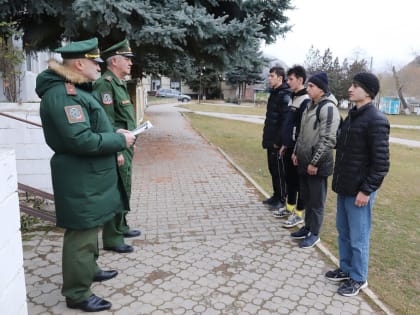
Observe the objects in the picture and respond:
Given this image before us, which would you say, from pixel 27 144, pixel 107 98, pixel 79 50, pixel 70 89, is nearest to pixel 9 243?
pixel 70 89

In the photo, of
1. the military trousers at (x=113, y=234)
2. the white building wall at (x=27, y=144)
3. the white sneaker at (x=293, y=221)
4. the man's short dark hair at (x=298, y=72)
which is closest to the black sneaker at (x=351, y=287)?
the white sneaker at (x=293, y=221)

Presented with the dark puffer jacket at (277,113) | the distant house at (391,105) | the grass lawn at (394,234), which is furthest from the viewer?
the distant house at (391,105)

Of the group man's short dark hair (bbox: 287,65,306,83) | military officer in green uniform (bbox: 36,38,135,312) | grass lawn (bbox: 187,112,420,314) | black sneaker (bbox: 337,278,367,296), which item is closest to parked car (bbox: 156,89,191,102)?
grass lawn (bbox: 187,112,420,314)

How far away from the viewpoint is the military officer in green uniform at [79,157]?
2438 millimetres

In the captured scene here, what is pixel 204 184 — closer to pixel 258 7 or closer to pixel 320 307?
pixel 320 307

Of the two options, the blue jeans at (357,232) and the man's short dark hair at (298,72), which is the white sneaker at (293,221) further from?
the man's short dark hair at (298,72)

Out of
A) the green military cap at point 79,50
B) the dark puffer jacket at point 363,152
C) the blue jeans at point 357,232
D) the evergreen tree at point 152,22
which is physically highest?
the evergreen tree at point 152,22

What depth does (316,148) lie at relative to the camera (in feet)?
12.4

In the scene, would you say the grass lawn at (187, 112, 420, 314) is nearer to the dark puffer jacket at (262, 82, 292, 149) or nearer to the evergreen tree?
the dark puffer jacket at (262, 82, 292, 149)

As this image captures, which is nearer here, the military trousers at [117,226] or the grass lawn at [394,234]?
the grass lawn at [394,234]

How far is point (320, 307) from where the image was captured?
2973 mm

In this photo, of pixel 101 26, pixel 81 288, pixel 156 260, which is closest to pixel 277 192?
pixel 156 260

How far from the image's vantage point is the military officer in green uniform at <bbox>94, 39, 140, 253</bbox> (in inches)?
140

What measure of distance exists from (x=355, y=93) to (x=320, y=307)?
1.86 meters
